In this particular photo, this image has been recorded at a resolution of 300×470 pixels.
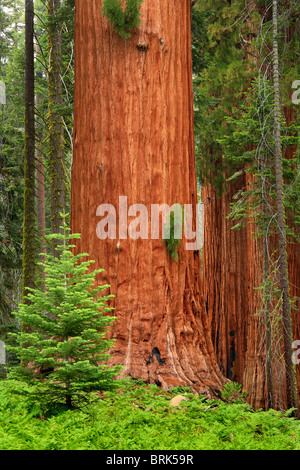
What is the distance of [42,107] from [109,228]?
1097cm

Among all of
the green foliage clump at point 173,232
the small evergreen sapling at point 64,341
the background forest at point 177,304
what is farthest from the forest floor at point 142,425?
the green foliage clump at point 173,232

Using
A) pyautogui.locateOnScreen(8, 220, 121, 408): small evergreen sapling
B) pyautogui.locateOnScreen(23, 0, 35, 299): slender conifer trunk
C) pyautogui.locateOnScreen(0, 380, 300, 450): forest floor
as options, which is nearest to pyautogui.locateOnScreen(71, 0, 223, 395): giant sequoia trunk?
pyautogui.locateOnScreen(0, 380, 300, 450): forest floor

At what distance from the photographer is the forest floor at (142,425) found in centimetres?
404

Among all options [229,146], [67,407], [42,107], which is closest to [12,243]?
[42,107]

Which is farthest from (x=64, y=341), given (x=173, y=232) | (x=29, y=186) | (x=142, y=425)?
(x=29, y=186)

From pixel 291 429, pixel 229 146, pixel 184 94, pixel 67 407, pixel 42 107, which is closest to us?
pixel 67 407

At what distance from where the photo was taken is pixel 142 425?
4.53 m

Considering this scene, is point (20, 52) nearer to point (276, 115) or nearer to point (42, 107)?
point (42, 107)

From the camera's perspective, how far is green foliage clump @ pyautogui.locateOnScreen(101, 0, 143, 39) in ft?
20.8

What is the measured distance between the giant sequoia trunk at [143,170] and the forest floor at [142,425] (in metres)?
0.59

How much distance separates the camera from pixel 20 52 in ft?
61.9

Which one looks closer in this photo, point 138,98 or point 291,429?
point 291,429

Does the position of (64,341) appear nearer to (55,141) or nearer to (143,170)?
(143,170)

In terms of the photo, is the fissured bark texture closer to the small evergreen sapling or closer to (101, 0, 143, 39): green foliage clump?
(101, 0, 143, 39): green foliage clump
